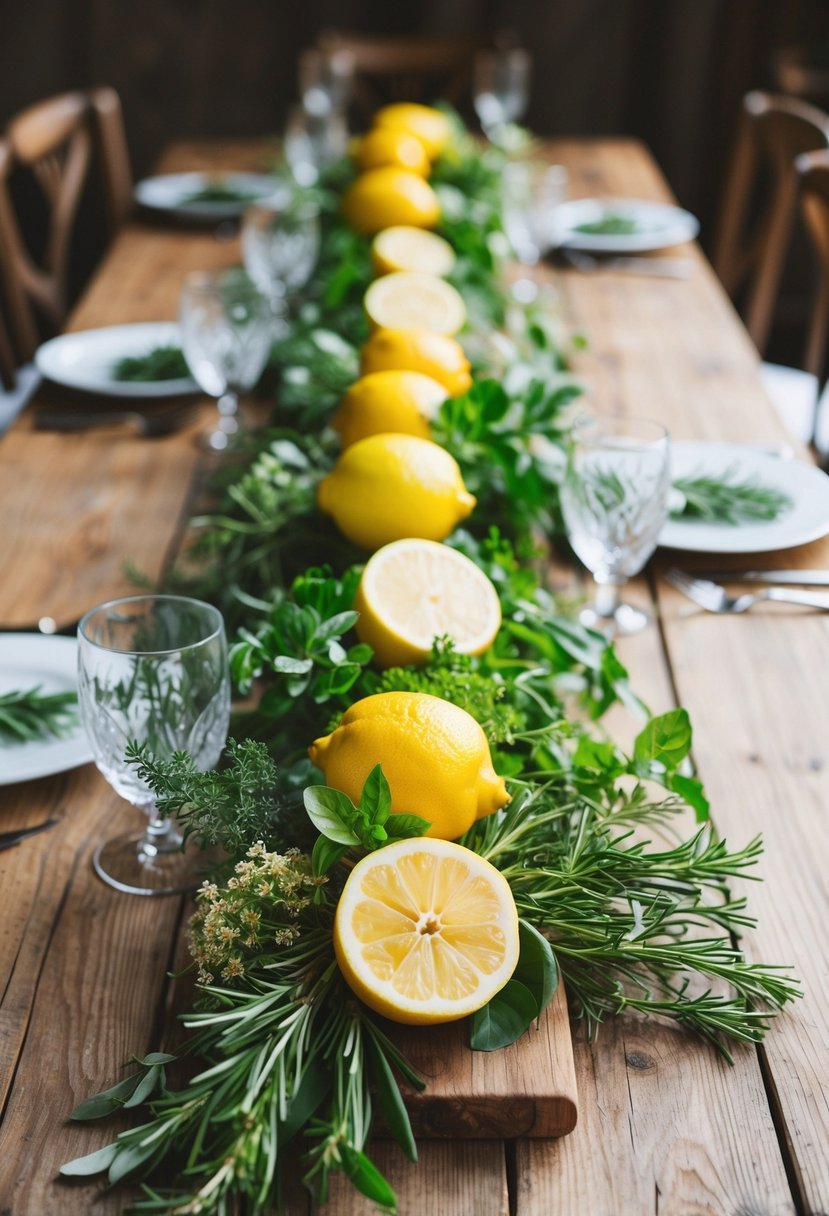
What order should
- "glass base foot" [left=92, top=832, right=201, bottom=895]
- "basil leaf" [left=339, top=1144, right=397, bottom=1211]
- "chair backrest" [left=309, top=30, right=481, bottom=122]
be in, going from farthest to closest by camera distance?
"chair backrest" [left=309, top=30, right=481, bottom=122]
"glass base foot" [left=92, top=832, right=201, bottom=895]
"basil leaf" [left=339, top=1144, right=397, bottom=1211]

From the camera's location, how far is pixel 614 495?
1008 mm

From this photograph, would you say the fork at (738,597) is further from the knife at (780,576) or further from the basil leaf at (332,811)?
the basil leaf at (332,811)

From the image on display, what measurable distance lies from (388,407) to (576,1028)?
1.96ft

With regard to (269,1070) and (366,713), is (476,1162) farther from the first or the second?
(366,713)

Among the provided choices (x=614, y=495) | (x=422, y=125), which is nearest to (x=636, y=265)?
(x=422, y=125)

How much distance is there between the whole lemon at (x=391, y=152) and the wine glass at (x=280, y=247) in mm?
279

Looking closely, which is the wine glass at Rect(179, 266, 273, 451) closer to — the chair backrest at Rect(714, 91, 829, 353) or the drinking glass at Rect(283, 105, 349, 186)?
the drinking glass at Rect(283, 105, 349, 186)

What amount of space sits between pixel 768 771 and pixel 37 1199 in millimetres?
571

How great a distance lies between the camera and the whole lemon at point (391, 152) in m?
2.02

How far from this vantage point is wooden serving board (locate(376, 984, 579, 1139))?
23.8 inches

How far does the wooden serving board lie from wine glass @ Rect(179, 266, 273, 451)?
0.94m

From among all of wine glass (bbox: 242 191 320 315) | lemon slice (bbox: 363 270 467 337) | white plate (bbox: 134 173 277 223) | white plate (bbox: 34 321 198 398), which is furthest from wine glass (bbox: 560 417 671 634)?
white plate (bbox: 134 173 277 223)

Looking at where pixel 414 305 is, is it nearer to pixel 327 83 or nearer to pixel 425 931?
pixel 425 931

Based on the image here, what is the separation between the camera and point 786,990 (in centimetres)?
69
